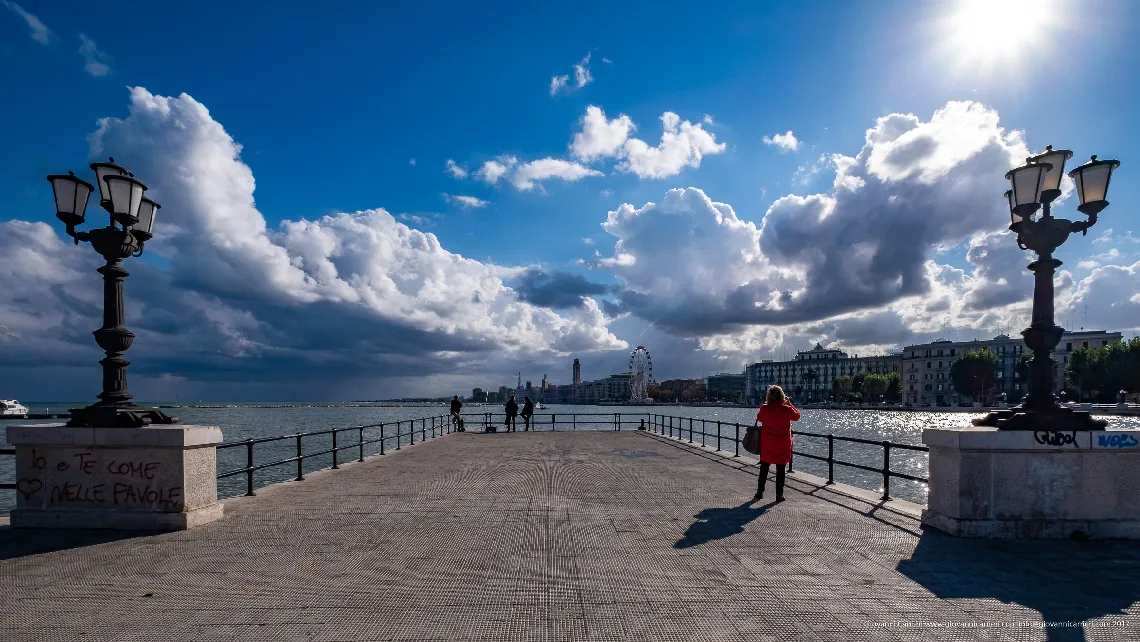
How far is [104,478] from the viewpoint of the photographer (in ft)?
24.9

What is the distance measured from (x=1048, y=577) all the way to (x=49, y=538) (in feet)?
35.7

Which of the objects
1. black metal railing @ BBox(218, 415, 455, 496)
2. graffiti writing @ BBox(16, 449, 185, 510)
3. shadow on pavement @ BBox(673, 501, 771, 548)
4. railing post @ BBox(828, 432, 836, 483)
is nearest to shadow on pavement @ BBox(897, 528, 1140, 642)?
shadow on pavement @ BBox(673, 501, 771, 548)

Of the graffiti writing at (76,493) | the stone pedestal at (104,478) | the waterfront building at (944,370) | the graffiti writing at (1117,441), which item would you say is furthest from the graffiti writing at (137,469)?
the waterfront building at (944,370)

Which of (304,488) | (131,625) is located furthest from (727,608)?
(304,488)

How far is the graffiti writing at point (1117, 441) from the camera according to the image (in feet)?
23.4

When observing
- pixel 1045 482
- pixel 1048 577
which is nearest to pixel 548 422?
pixel 1045 482

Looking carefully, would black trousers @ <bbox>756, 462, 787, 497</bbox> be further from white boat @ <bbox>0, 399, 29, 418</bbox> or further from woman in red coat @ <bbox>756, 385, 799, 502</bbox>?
white boat @ <bbox>0, 399, 29, 418</bbox>

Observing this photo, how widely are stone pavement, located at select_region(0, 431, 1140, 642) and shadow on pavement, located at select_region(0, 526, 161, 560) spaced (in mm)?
47

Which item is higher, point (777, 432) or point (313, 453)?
point (777, 432)

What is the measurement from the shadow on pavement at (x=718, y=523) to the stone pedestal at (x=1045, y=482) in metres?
2.51

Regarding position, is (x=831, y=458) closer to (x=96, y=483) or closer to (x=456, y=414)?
(x=96, y=483)

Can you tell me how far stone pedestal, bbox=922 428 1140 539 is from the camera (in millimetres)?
7098

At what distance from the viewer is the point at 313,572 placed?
19.0ft

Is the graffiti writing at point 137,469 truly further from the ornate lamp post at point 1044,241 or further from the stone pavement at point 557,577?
the ornate lamp post at point 1044,241
